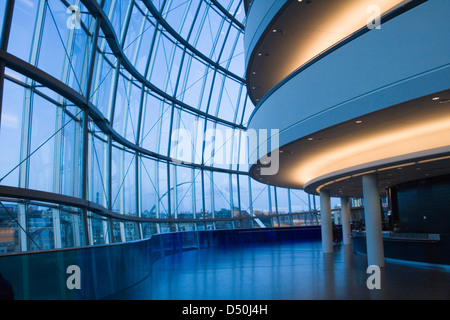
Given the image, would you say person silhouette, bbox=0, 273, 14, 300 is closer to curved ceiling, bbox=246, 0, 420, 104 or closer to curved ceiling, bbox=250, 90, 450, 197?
curved ceiling, bbox=250, 90, 450, 197

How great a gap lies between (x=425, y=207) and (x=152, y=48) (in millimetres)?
16959

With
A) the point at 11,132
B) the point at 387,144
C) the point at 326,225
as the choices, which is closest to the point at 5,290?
the point at 11,132

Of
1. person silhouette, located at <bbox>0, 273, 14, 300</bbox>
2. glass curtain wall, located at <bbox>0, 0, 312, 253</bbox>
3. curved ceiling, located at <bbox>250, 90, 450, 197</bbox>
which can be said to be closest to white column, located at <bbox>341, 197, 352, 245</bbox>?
curved ceiling, located at <bbox>250, 90, 450, 197</bbox>

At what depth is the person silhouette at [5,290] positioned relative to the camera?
20.4 feet

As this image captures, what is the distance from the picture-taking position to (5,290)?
20.6 ft

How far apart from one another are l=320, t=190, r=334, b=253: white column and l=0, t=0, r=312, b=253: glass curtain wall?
402 inches

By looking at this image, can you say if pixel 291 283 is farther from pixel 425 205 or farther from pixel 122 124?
pixel 122 124

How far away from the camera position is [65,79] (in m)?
13.7

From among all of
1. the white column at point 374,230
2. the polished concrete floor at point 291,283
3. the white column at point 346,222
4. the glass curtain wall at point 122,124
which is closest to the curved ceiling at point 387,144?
the white column at point 374,230

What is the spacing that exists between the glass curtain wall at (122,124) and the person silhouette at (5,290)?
3.42 meters

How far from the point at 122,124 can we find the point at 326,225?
40.9ft

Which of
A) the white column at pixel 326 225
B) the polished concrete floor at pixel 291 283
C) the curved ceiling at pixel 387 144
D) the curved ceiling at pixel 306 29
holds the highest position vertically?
the curved ceiling at pixel 306 29

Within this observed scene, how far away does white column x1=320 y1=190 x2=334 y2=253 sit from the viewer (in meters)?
21.0

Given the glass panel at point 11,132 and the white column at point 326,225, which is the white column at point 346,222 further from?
the glass panel at point 11,132
